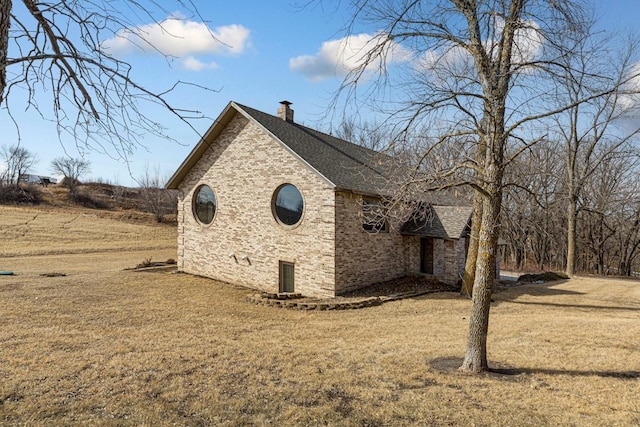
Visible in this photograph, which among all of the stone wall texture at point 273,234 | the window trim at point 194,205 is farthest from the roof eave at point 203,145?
the window trim at point 194,205

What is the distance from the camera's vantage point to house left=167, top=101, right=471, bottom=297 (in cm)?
1373

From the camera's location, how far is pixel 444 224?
16.4m

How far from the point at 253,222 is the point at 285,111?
6.36m

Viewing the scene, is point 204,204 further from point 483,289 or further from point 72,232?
point 72,232

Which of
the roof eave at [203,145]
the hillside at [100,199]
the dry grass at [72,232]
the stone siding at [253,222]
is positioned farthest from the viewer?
the hillside at [100,199]

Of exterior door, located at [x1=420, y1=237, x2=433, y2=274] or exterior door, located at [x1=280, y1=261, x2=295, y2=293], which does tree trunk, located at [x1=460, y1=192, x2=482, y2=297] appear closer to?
exterior door, located at [x1=420, y1=237, x2=433, y2=274]

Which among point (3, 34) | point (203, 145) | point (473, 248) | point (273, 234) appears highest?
point (203, 145)

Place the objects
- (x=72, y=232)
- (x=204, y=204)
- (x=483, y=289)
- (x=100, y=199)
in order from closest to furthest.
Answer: (x=483, y=289) < (x=204, y=204) < (x=72, y=232) < (x=100, y=199)

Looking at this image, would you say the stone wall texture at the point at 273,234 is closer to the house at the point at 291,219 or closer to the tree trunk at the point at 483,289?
the house at the point at 291,219

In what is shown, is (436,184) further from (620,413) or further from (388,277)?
(388,277)

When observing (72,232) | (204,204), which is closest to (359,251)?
(204,204)

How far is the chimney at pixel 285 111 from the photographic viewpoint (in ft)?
61.2

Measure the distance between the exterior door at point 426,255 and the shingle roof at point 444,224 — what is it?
1.08m

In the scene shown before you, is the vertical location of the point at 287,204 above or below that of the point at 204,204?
below
